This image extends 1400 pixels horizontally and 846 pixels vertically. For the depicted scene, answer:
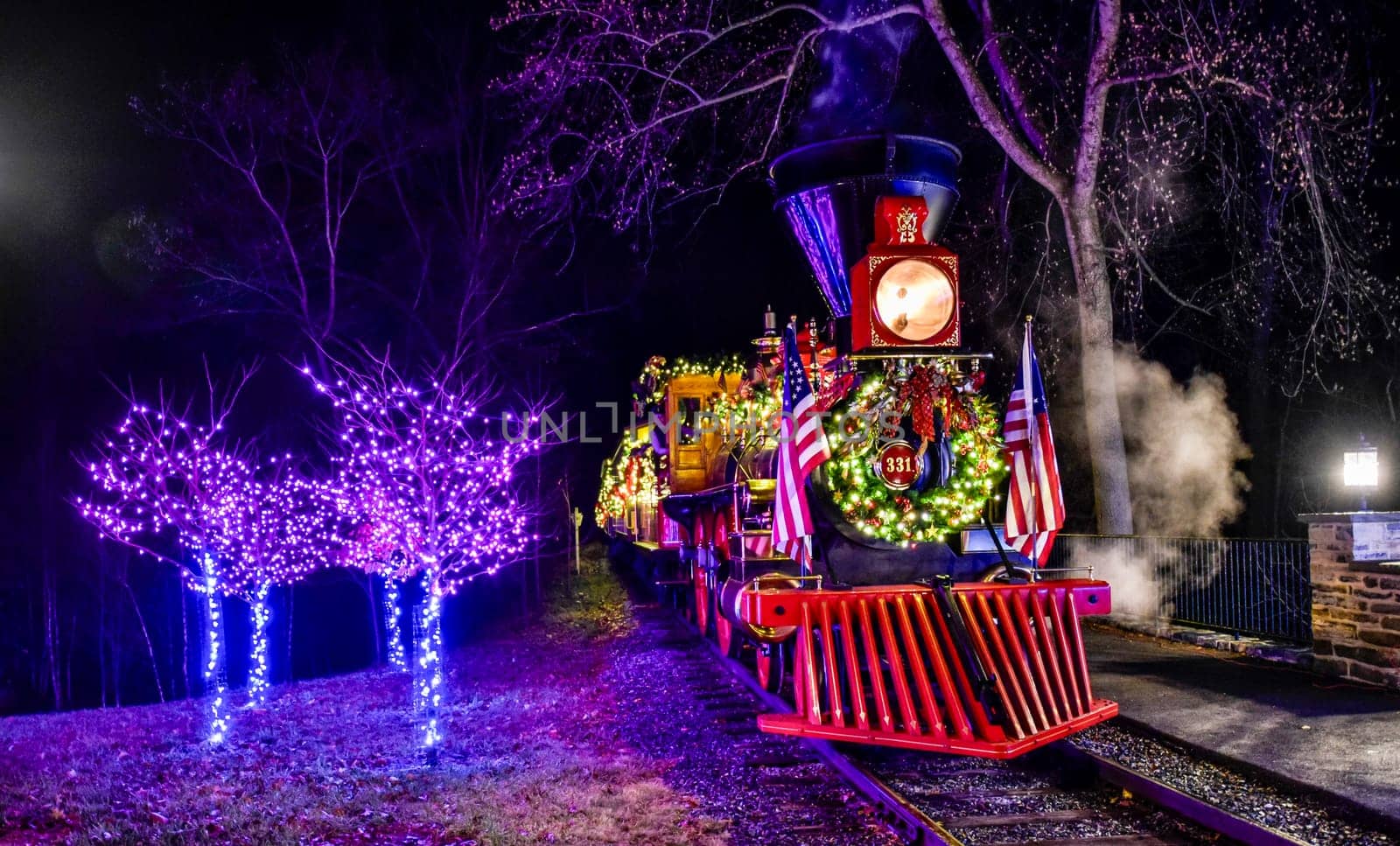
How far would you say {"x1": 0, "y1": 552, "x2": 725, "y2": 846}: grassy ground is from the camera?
503 centimetres

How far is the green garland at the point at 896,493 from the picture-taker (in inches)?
261

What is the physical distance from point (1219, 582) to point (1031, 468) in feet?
14.7

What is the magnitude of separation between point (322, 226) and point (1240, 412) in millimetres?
17092

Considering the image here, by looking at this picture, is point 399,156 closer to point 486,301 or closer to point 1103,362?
point 486,301

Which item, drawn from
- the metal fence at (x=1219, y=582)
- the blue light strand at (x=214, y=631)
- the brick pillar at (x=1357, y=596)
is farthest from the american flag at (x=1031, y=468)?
the blue light strand at (x=214, y=631)

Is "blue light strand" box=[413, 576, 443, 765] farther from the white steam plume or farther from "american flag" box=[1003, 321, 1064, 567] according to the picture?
the white steam plume

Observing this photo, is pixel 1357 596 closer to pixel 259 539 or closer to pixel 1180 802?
pixel 1180 802

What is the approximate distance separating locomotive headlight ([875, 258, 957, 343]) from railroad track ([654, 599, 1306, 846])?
2.57 m

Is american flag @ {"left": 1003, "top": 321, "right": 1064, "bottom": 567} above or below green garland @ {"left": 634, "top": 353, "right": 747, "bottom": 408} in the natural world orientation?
below

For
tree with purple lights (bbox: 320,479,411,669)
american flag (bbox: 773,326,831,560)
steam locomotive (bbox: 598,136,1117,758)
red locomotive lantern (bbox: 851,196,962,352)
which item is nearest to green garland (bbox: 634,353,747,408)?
tree with purple lights (bbox: 320,479,411,669)

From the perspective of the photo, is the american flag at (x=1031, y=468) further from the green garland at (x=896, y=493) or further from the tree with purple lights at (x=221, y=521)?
the tree with purple lights at (x=221, y=521)

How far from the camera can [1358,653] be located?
7516mm

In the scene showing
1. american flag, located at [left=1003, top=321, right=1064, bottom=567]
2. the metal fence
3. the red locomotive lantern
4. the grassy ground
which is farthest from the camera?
the metal fence

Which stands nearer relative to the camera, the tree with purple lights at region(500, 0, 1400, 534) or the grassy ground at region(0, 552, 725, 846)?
the grassy ground at region(0, 552, 725, 846)
